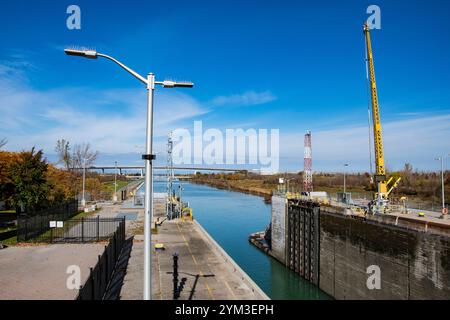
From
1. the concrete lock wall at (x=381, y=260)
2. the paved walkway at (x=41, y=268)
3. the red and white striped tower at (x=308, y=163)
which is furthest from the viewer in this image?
the red and white striped tower at (x=308, y=163)

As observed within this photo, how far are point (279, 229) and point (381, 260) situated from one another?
43.8 ft

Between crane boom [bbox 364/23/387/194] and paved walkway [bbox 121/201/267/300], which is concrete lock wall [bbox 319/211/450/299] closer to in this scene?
paved walkway [bbox 121/201/267/300]

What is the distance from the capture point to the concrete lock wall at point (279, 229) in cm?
3053

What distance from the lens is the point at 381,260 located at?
18.7 meters

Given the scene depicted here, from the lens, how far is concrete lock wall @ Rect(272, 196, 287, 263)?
100 feet

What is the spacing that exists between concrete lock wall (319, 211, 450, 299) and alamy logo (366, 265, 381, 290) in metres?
0.06

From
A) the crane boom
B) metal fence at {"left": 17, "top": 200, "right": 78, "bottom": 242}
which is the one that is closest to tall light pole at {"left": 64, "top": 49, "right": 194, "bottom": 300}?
metal fence at {"left": 17, "top": 200, "right": 78, "bottom": 242}

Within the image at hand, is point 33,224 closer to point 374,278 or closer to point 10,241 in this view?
point 10,241

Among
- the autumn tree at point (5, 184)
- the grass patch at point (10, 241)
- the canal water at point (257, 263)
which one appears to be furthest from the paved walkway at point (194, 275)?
the autumn tree at point (5, 184)

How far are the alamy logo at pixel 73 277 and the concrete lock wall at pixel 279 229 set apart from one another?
57.8ft

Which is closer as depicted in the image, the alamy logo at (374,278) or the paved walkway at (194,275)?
the paved walkway at (194,275)

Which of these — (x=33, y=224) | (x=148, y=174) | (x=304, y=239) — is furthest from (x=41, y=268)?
(x=304, y=239)

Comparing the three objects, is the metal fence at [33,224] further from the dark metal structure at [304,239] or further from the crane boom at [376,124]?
the crane boom at [376,124]
